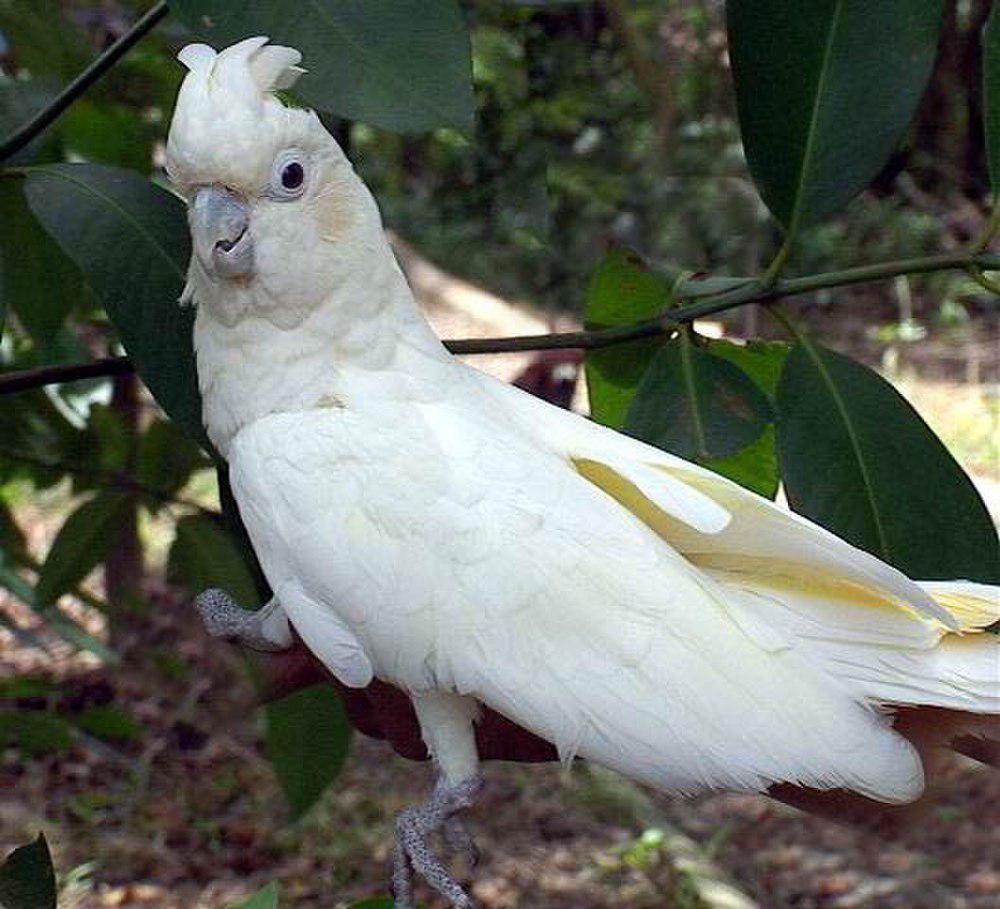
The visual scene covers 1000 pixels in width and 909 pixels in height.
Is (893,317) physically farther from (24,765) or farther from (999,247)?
(24,765)

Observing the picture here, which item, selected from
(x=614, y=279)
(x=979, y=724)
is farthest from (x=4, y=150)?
(x=979, y=724)

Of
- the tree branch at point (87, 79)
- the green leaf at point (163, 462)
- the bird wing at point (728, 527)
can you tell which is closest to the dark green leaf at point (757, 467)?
the bird wing at point (728, 527)

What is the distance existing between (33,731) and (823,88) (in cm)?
103

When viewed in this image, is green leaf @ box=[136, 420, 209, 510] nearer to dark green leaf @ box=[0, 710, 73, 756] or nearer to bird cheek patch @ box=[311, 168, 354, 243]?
dark green leaf @ box=[0, 710, 73, 756]

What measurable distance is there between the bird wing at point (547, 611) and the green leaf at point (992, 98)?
317mm

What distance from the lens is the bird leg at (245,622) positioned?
0.89m

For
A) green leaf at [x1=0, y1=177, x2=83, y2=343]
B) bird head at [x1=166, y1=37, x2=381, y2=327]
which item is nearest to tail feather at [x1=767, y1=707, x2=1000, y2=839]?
bird head at [x1=166, y1=37, x2=381, y2=327]

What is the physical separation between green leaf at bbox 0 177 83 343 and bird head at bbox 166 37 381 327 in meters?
0.37

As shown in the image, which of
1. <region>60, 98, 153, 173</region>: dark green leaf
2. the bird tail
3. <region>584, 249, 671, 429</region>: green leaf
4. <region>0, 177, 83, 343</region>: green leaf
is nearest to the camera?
the bird tail

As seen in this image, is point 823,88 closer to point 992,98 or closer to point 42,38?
point 992,98

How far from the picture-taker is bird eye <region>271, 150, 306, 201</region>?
2.77 ft

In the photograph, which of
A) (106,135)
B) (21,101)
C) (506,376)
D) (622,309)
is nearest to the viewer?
(622,309)

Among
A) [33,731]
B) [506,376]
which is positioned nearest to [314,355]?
[33,731]

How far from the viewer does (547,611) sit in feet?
2.72
